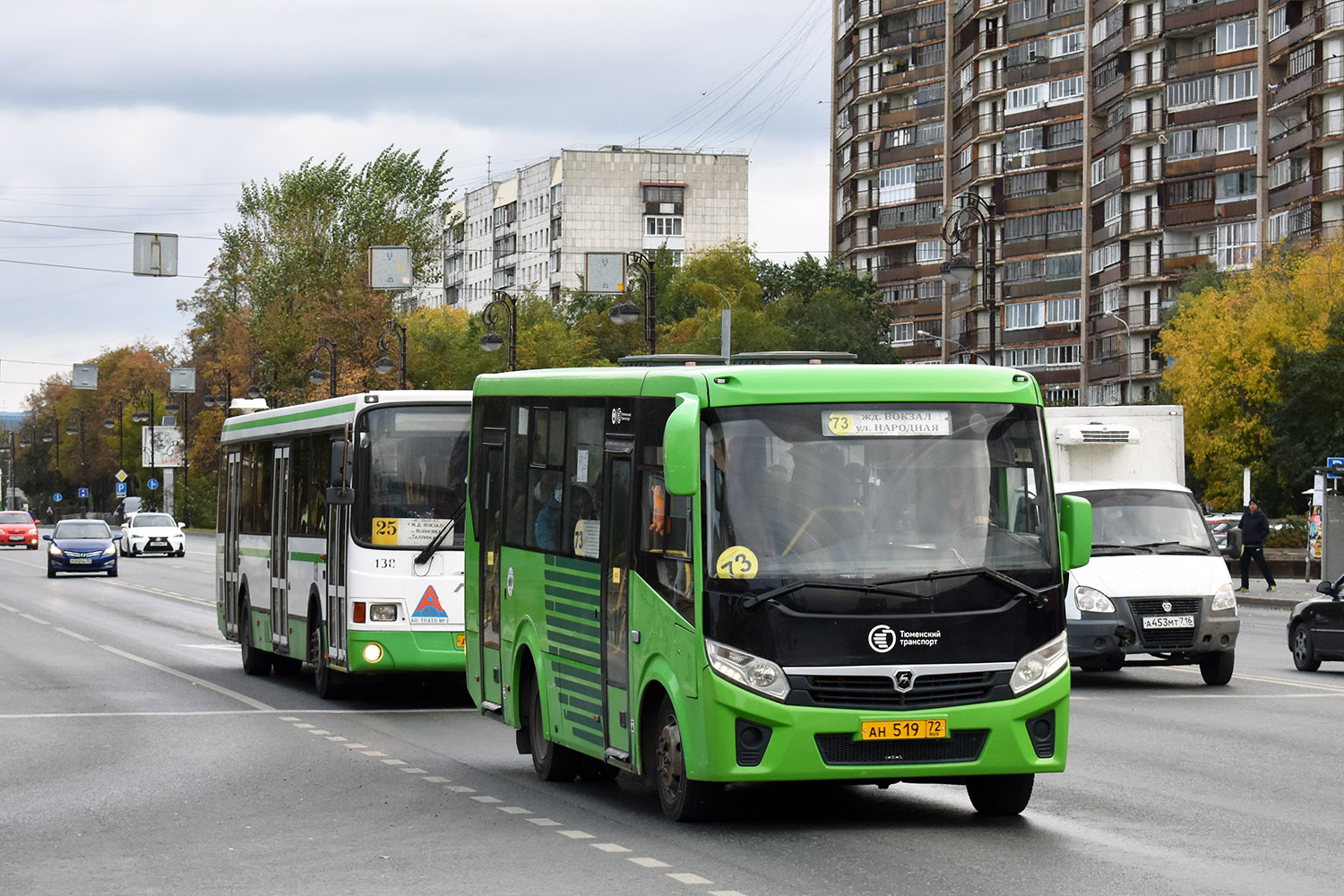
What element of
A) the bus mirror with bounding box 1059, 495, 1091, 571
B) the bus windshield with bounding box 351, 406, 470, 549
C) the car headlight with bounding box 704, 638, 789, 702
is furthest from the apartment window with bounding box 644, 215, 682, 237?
the car headlight with bounding box 704, 638, 789, 702

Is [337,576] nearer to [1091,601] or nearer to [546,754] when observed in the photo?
[546,754]

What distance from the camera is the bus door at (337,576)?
20609 mm

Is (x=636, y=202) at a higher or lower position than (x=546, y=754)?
higher

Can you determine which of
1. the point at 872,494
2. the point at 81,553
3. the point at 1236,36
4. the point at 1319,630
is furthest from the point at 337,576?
the point at 1236,36

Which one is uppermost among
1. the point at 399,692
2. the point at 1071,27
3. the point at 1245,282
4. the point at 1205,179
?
the point at 1071,27

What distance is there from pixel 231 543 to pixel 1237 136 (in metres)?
78.8

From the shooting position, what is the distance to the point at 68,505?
588ft

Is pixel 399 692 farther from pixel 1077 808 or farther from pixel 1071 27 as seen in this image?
pixel 1071 27

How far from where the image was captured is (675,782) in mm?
12055

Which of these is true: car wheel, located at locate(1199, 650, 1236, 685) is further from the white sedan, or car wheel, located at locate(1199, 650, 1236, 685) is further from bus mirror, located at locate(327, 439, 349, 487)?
the white sedan

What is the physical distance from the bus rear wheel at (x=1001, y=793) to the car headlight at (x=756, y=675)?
4.63 feet

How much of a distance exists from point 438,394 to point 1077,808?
9.39 metres

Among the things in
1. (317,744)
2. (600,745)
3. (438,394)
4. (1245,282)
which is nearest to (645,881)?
(600,745)

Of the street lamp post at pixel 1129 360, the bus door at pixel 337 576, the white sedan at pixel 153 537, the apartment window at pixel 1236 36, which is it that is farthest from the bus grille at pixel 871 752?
the street lamp post at pixel 1129 360
